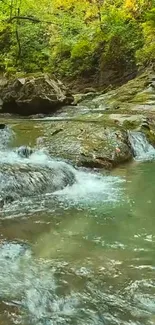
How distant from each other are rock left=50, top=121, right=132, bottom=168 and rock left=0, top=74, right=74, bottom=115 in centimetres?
337

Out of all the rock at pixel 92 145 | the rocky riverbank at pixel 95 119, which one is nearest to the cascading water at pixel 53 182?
the rock at pixel 92 145

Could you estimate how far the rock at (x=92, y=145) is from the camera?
332 inches

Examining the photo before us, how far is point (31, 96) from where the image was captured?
12969 millimetres

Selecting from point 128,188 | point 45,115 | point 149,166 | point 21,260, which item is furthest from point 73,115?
point 21,260

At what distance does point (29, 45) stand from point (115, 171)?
46.6 ft

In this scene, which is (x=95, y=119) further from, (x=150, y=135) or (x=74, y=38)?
(x=74, y=38)

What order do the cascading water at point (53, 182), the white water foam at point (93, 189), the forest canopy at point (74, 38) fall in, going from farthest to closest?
the forest canopy at point (74, 38) < the cascading water at point (53, 182) < the white water foam at point (93, 189)

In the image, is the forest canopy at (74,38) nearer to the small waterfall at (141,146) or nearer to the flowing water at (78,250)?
the small waterfall at (141,146)

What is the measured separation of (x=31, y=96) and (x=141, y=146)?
4.75m

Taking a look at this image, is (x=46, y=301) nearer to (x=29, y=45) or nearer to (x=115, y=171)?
(x=115, y=171)

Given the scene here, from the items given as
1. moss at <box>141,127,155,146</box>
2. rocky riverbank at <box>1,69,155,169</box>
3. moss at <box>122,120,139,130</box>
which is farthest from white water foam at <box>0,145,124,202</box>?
moss at <box>141,127,155,146</box>

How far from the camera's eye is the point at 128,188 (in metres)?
6.87

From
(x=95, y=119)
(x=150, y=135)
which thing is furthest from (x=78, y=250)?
(x=95, y=119)

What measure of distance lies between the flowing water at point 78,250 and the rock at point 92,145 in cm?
59
